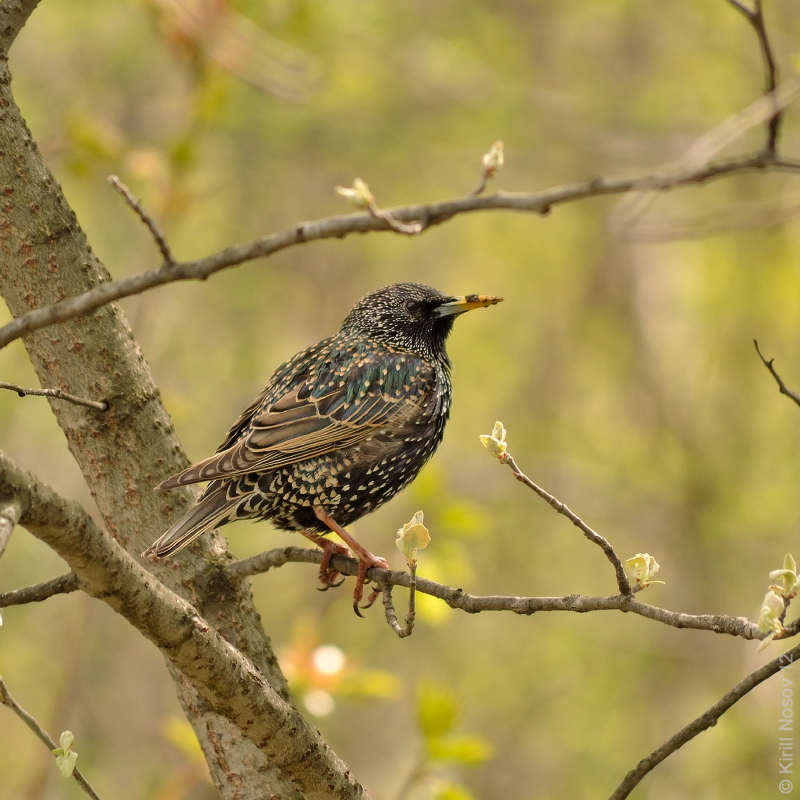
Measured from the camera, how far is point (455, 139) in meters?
8.79

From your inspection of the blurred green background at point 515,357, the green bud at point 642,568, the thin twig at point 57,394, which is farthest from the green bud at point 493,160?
the blurred green background at point 515,357

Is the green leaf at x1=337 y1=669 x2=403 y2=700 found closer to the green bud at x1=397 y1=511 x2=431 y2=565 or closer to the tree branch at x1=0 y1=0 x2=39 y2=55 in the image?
the green bud at x1=397 y1=511 x2=431 y2=565

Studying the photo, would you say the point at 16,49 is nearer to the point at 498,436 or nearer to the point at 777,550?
the point at 498,436

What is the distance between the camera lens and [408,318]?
454 centimetres

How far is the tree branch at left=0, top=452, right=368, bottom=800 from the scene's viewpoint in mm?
1844

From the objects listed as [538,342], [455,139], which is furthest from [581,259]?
[455,139]

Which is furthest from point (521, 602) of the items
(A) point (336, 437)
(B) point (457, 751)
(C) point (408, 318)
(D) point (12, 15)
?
(C) point (408, 318)

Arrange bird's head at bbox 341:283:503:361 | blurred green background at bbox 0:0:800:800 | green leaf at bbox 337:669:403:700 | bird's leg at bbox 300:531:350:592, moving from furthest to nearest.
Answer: blurred green background at bbox 0:0:800:800
bird's head at bbox 341:283:503:361
green leaf at bbox 337:669:403:700
bird's leg at bbox 300:531:350:592

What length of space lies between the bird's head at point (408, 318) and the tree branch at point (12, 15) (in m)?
2.23

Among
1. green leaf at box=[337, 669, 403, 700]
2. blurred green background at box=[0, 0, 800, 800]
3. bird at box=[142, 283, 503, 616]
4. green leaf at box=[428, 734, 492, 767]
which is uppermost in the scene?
blurred green background at box=[0, 0, 800, 800]

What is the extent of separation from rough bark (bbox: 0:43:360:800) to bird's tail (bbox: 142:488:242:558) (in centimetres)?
6

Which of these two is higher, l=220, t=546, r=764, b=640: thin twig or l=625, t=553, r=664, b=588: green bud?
l=625, t=553, r=664, b=588: green bud

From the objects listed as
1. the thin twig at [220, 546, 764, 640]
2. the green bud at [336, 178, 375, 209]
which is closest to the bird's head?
the thin twig at [220, 546, 764, 640]

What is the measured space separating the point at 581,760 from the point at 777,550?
2600 millimetres
